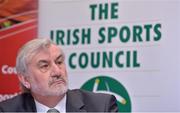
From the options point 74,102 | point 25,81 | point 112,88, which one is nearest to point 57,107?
point 74,102

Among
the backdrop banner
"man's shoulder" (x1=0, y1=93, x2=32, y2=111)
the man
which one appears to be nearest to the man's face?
the man

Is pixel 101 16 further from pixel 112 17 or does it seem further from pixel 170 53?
pixel 170 53

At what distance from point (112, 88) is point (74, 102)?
0.82 m

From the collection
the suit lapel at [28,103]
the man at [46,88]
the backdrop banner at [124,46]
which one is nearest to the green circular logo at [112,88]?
the backdrop banner at [124,46]

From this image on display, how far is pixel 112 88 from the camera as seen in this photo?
244 cm

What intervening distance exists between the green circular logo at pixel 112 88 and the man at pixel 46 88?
704mm

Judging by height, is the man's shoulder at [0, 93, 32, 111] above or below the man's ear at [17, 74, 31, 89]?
below

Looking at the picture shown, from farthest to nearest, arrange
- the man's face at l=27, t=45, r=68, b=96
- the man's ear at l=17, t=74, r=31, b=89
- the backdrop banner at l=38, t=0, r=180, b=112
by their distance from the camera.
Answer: the backdrop banner at l=38, t=0, r=180, b=112 → the man's ear at l=17, t=74, r=31, b=89 → the man's face at l=27, t=45, r=68, b=96

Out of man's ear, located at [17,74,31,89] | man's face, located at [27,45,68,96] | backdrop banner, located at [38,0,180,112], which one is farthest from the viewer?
backdrop banner, located at [38,0,180,112]

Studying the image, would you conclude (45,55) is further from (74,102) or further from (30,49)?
(74,102)

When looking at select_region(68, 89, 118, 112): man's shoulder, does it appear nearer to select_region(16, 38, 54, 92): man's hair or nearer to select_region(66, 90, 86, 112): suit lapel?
select_region(66, 90, 86, 112): suit lapel

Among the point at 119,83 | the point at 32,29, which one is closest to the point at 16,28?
the point at 32,29

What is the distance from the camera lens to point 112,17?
246 centimetres

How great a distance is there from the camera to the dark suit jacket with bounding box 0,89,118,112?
1627mm
